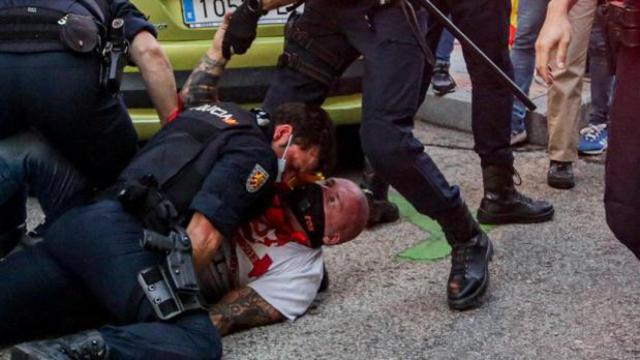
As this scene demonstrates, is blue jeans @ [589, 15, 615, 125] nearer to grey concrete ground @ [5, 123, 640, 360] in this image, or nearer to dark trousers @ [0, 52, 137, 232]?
grey concrete ground @ [5, 123, 640, 360]

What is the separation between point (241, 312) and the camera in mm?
3445

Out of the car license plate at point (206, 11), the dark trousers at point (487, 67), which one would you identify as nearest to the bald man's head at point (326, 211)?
the dark trousers at point (487, 67)

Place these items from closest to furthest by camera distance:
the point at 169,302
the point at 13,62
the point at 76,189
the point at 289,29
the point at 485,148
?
the point at 169,302 < the point at 13,62 < the point at 76,189 < the point at 289,29 < the point at 485,148

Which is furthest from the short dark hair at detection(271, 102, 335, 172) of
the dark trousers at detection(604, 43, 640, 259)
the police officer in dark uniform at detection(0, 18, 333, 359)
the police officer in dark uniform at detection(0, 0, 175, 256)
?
the dark trousers at detection(604, 43, 640, 259)

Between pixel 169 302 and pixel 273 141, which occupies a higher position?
pixel 273 141

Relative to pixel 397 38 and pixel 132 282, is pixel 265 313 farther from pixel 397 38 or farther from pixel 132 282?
pixel 397 38

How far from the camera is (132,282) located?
3.13 metres

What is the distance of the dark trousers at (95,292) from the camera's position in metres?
3.05

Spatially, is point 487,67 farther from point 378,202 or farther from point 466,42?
point 378,202

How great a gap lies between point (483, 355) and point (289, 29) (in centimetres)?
142

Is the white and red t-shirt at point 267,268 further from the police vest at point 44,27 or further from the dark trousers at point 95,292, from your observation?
the police vest at point 44,27

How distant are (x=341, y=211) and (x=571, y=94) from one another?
1958mm

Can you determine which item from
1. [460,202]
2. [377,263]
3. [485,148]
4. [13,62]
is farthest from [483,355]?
[13,62]

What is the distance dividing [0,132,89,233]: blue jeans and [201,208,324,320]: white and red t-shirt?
556 millimetres
